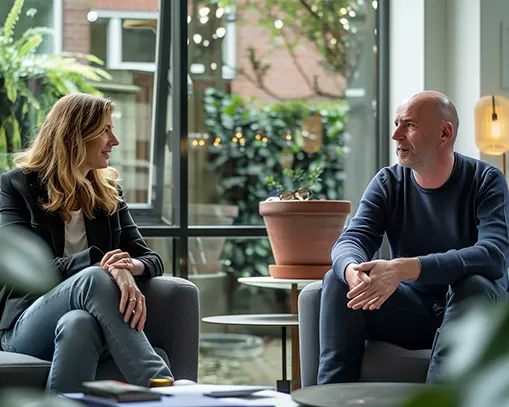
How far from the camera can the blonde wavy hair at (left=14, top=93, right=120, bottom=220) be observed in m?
2.75

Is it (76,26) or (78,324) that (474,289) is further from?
(76,26)

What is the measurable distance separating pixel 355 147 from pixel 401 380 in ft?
7.52

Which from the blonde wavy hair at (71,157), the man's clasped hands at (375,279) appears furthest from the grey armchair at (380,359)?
the blonde wavy hair at (71,157)

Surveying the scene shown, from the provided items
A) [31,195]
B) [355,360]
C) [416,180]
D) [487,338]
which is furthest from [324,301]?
[487,338]

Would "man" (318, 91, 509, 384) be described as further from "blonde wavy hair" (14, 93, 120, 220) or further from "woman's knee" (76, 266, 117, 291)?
"blonde wavy hair" (14, 93, 120, 220)

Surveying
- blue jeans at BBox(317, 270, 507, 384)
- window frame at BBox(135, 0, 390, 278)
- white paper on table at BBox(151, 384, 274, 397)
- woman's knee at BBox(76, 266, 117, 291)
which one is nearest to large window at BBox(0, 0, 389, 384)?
window frame at BBox(135, 0, 390, 278)

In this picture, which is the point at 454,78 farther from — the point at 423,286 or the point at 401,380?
the point at 401,380

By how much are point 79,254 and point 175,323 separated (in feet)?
1.20

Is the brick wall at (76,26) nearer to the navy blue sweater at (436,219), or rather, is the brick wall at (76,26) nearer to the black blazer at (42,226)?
the black blazer at (42,226)

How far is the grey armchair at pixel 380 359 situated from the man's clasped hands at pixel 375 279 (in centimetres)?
14

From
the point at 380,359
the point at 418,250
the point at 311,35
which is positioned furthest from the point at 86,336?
the point at 311,35

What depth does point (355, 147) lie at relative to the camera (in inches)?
179

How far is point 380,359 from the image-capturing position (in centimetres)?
242

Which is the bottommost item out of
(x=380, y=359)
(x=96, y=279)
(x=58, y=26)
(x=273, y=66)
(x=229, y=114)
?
(x=380, y=359)
